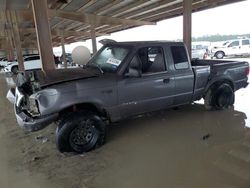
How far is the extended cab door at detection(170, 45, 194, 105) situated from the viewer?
4699 millimetres

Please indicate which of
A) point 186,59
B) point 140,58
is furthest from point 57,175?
point 186,59

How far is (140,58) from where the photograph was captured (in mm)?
4441

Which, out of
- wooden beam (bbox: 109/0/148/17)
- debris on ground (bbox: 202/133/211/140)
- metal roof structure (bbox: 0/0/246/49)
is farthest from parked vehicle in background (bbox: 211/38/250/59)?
debris on ground (bbox: 202/133/211/140)

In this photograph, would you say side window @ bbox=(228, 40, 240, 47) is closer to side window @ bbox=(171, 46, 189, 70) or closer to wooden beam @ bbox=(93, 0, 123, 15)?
wooden beam @ bbox=(93, 0, 123, 15)

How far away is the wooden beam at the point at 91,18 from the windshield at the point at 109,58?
8113 mm

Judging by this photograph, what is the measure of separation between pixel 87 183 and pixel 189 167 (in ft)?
4.44

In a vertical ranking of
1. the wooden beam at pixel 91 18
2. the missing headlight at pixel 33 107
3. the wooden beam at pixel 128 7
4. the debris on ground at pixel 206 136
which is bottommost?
the debris on ground at pixel 206 136

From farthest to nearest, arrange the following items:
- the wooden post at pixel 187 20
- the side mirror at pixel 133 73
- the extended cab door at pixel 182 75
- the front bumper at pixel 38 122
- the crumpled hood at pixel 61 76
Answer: the wooden post at pixel 187 20, the extended cab door at pixel 182 75, the side mirror at pixel 133 73, the crumpled hood at pixel 61 76, the front bumper at pixel 38 122

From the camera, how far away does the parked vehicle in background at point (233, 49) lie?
20.2m

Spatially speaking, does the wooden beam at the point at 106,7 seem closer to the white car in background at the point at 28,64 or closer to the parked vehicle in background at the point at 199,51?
the white car in background at the point at 28,64

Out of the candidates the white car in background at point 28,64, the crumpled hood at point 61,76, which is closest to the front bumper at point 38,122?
the crumpled hood at point 61,76

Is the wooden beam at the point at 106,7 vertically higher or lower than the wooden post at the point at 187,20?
higher

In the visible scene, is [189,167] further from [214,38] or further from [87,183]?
[214,38]

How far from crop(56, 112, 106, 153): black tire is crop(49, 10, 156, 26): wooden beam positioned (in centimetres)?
944
